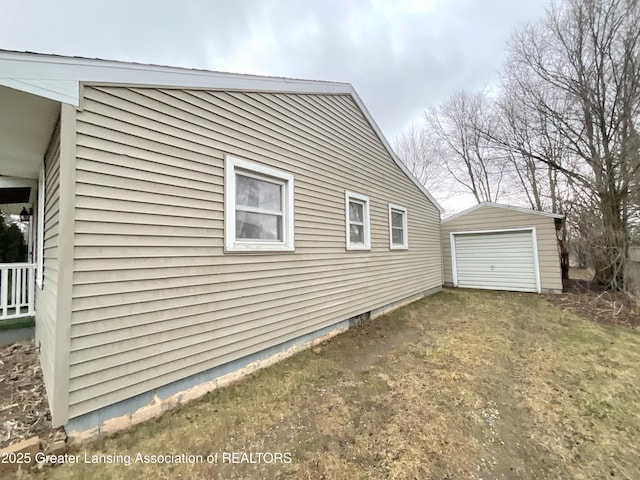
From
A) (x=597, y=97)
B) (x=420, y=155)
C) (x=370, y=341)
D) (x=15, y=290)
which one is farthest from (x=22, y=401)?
(x=420, y=155)

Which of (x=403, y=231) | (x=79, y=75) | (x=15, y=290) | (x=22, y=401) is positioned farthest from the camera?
(x=403, y=231)

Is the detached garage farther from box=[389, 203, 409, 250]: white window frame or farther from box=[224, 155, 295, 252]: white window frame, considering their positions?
box=[224, 155, 295, 252]: white window frame

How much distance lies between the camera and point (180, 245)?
9.68 feet

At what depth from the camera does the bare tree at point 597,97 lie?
8.34m

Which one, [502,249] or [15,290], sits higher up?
[502,249]

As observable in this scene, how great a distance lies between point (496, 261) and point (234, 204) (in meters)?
10.2

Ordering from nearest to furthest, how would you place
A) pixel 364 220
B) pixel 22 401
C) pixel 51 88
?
pixel 51 88
pixel 22 401
pixel 364 220

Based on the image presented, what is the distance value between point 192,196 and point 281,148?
5.63 ft

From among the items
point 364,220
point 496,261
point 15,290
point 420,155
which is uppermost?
point 420,155

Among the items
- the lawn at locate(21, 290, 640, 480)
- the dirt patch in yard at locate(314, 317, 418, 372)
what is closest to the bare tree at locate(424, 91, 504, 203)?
the dirt patch in yard at locate(314, 317, 418, 372)

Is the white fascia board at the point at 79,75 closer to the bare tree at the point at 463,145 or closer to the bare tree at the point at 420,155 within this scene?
the bare tree at the point at 463,145

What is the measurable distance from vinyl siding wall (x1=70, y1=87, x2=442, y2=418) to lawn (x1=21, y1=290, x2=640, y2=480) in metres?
0.51

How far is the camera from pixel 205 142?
3.28 metres

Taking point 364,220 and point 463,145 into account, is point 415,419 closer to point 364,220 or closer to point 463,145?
point 364,220
